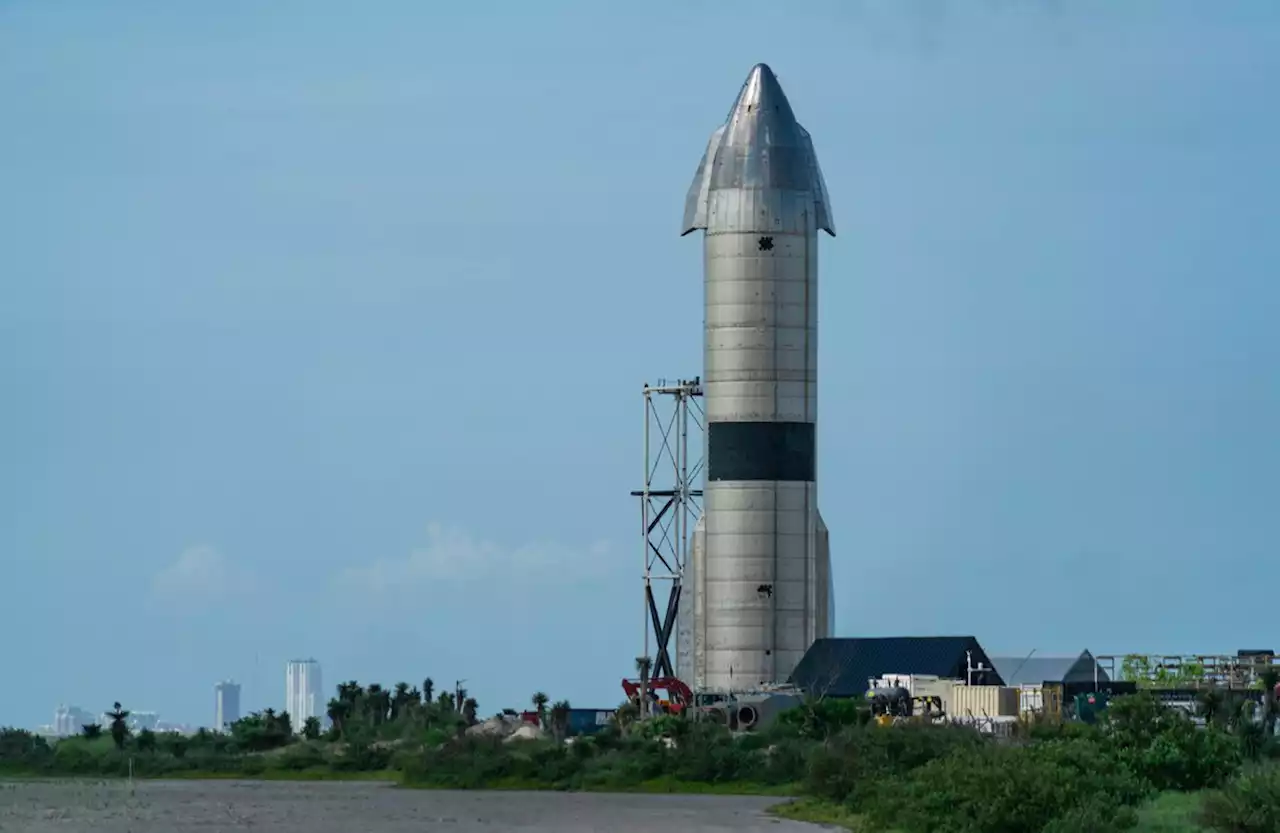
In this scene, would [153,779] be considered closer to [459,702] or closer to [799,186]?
[459,702]

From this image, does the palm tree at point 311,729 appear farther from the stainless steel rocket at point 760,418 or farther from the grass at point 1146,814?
the grass at point 1146,814

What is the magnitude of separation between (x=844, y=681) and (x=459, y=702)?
1277 centimetres

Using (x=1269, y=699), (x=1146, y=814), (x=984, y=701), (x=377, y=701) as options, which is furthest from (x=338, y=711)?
(x=1146, y=814)

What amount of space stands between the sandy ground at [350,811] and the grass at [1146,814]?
2.47ft

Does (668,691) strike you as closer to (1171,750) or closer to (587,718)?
(587,718)

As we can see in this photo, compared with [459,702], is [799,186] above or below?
above

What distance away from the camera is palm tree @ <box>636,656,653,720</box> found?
79.3m

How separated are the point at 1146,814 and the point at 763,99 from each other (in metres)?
44.4

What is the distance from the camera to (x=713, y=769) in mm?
59000

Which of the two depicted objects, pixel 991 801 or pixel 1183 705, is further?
pixel 1183 705

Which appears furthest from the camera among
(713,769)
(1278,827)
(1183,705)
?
(1183,705)

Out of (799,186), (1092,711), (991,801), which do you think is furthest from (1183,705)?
(991,801)

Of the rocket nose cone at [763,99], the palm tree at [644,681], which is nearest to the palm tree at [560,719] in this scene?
the palm tree at [644,681]

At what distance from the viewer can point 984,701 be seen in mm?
72875
